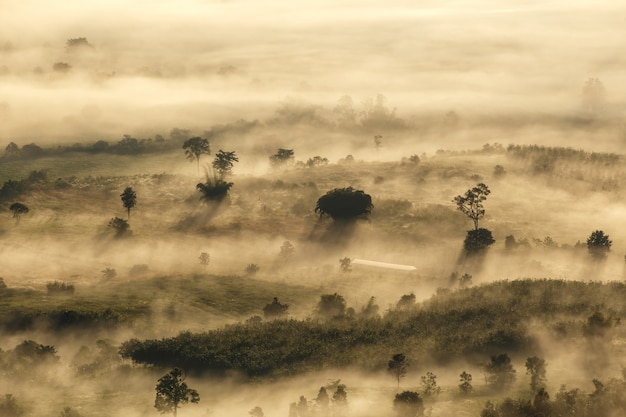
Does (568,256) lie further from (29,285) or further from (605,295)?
(29,285)

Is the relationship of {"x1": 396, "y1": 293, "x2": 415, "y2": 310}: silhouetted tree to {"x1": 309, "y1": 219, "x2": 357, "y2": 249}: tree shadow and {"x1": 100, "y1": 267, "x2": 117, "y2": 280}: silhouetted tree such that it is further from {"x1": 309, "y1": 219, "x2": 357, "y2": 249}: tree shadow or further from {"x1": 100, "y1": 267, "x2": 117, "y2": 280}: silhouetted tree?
{"x1": 100, "y1": 267, "x2": 117, "y2": 280}: silhouetted tree

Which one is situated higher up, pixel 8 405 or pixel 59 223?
pixel 59 223

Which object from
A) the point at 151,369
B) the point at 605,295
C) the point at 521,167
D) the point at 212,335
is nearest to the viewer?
the point at 151,369

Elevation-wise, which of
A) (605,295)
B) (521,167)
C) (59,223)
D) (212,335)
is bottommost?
(212,335)

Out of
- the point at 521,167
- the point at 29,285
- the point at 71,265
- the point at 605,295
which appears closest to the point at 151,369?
the point at 29,285

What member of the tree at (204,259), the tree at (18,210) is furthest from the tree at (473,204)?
the tree at (18,210)

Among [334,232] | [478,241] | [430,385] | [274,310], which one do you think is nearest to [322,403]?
[430,385]

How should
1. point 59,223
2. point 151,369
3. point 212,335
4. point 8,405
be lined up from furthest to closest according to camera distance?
1. point 59,223
2. point 212,335
3. point 151,369
4. point 8,405
